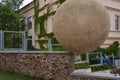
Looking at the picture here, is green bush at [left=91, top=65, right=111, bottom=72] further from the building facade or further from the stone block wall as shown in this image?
the stone block wall

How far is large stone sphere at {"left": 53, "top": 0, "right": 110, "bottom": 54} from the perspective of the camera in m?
9.31

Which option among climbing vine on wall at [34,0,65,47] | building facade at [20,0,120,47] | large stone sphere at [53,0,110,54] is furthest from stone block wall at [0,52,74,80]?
climbing vine on wall at [34,0,65,47]

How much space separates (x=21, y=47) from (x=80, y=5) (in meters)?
6.16

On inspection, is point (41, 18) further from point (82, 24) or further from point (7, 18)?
point (82, 24)

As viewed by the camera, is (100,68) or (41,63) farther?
(100,68)

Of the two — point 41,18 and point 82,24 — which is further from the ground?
point 41,18

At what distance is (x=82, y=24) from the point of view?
9.30 m

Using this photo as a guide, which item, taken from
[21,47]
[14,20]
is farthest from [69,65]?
[14,20]

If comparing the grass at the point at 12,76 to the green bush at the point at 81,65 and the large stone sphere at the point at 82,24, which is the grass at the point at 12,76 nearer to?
the large stone sphere at the point at 82,24

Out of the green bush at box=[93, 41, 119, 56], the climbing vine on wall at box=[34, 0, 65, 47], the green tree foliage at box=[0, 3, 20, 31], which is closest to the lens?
the green bush at box=[93, 41, 119, 56]

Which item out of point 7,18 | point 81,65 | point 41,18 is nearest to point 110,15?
point 41,18

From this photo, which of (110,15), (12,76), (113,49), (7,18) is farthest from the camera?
(7,18)

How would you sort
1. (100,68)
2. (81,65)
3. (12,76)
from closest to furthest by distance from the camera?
(12,76) < (81,65) < (100,68)

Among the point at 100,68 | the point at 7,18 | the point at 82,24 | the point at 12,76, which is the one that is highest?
the point at 7,18
